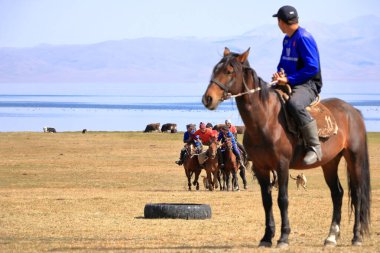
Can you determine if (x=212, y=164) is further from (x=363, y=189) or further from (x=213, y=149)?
(x=363, y=189)

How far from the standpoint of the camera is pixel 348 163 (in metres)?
16.5

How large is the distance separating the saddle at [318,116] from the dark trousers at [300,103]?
8 cm

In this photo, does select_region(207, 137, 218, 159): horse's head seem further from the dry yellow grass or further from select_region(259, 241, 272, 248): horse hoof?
select_region(259, 241, 272, 248): horse hoof

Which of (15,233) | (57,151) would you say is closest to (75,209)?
(15,233)

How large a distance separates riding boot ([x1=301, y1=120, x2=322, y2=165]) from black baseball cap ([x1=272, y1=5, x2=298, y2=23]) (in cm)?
138

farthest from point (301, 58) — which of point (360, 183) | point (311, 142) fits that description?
point (360, 183)

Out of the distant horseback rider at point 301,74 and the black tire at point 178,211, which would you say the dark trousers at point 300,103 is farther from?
the black tire at point 178,211

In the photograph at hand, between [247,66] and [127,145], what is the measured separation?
155ft

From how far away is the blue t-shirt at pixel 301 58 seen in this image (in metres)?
15.4

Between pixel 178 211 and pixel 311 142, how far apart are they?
6.07m

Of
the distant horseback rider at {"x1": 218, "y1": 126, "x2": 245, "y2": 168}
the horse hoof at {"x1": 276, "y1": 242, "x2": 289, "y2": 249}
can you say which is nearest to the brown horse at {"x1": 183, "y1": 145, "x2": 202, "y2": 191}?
the distant horseback rider at {"x1": 218, "y1": 126, "x2": 245, "y2": 168}

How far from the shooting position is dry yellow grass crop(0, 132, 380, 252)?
1653 cm

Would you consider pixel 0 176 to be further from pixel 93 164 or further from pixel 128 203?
pixel 128 203

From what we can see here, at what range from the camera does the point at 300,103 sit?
15328mm
